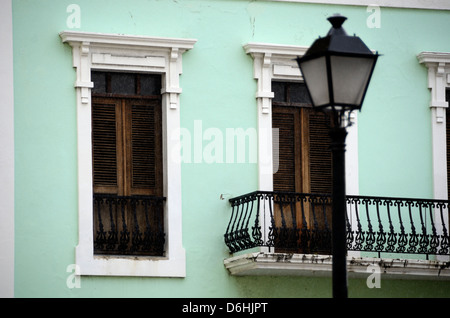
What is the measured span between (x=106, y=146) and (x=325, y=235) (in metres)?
3.35

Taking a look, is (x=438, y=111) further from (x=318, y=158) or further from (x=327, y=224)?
(x=327, y=224)

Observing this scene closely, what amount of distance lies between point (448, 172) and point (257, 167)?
3158 mm

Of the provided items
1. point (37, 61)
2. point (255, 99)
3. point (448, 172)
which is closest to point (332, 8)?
point (255, 99)

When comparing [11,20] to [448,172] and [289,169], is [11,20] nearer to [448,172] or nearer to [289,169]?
[289,169]

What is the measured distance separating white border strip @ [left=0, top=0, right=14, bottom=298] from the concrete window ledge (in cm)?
304

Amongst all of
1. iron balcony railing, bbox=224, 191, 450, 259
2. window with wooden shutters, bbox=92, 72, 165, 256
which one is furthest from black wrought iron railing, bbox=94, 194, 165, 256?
iron balcony railing, bbox=224, 191, 450, 259

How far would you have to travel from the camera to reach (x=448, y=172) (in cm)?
1883

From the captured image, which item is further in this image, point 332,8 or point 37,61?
point 332,8

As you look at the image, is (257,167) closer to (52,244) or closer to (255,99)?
(255,99)

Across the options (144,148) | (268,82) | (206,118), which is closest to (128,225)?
(144,148)
